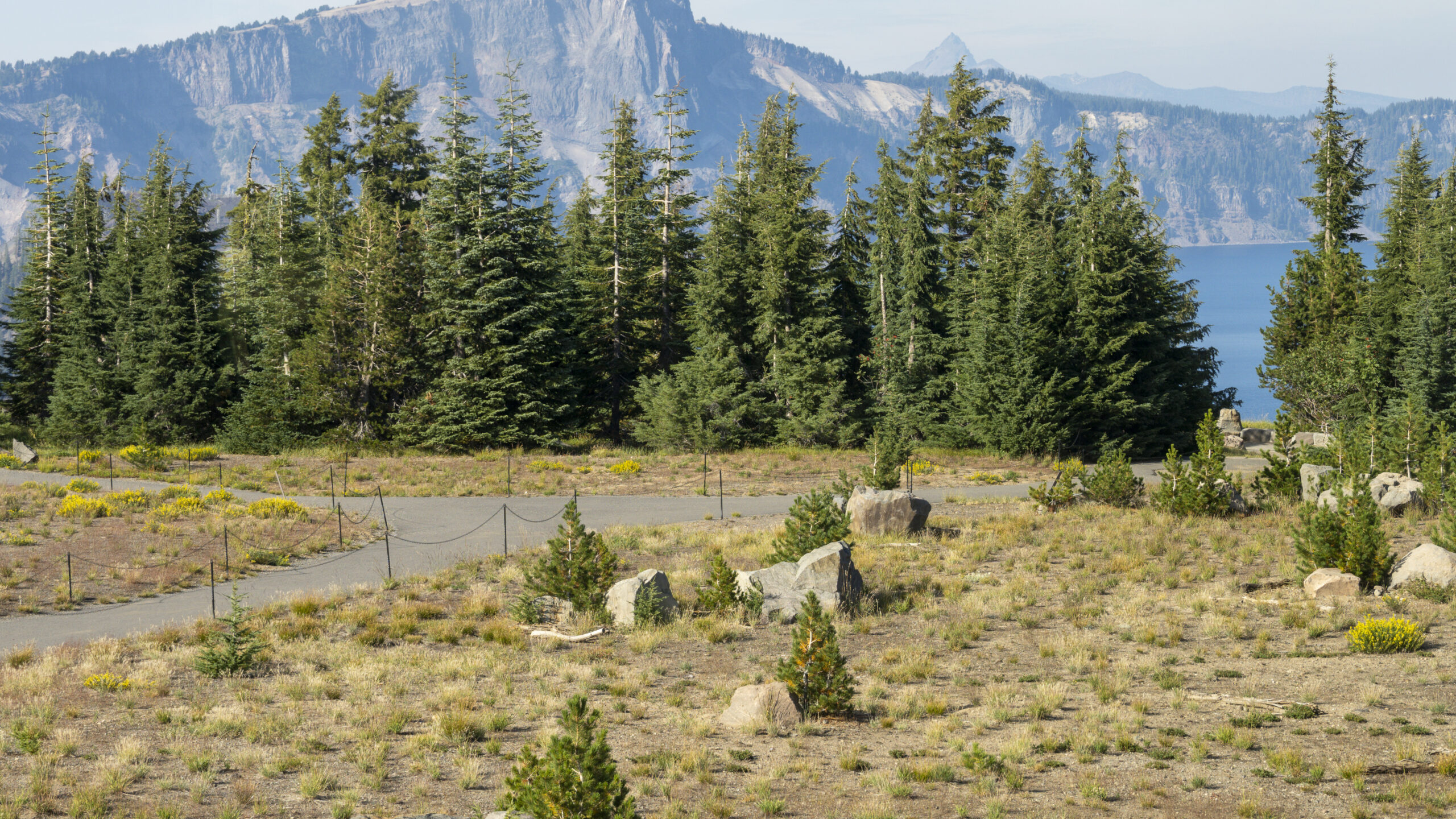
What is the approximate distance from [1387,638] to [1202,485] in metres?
9.88

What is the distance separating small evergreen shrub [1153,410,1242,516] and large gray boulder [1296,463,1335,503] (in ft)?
5.15

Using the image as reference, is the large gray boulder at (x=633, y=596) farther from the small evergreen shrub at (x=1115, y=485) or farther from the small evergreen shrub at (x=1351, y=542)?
the small evergreen shrub at (x=1115, y=485)

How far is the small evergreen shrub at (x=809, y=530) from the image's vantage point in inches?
699

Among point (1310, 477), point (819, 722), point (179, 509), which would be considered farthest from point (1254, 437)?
point (179, 509)

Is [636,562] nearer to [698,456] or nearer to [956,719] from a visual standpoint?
[956,719]

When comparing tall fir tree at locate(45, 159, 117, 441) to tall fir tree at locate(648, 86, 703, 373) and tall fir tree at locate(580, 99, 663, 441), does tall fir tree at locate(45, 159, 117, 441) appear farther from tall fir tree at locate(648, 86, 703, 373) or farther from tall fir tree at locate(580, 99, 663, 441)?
tall fir tree at locate(648, 86, 703, 373)

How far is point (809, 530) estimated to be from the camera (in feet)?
59.1

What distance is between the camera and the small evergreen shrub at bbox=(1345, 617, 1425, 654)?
12.8 metres

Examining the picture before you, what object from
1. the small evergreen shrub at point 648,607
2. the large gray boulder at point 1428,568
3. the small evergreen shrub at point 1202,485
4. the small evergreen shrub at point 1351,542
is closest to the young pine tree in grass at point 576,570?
the small evergreen shrub at point 648,607

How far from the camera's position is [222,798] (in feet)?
29.8

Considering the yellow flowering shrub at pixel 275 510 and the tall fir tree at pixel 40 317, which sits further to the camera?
the tall fir tree at pixel 40 317

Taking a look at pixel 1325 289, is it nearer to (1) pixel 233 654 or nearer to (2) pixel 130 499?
(1) pixel 233 654

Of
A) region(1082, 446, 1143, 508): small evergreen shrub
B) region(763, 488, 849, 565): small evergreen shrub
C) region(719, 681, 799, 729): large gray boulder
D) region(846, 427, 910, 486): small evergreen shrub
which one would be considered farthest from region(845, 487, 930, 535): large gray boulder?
region(719, 681, 799, 729): large gray boulder

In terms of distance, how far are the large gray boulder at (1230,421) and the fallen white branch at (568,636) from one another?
3812 centimetres
